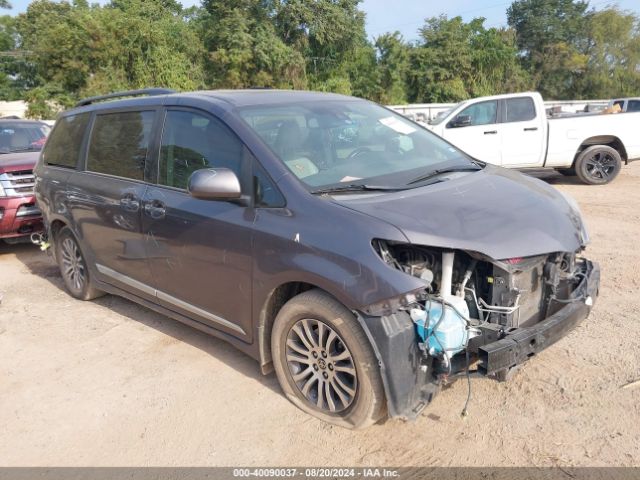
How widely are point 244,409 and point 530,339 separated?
1759mm

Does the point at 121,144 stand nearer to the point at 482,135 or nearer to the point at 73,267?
the point at 73,267

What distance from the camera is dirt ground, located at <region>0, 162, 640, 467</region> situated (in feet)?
9.69

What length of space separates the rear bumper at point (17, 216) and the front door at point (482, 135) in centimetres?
744

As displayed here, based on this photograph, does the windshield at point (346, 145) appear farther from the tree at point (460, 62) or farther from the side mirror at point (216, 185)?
the tree at point (460, 62)

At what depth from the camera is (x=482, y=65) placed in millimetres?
41562

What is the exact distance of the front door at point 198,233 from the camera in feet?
11.3

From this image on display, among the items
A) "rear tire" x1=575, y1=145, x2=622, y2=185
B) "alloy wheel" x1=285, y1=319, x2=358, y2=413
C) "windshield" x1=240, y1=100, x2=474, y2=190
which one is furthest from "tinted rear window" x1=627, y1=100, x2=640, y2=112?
"alloy wheel" x1=285, y1=319, x2=358, y2=413

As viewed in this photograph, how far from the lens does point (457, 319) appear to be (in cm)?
286

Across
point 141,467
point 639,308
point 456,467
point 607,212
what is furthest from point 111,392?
point 607,212

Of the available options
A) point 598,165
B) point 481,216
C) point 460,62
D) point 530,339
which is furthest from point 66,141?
point 460,62

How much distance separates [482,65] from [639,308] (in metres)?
40.7

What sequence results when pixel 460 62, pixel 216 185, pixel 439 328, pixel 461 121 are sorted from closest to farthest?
pixel 439 328 < pixel 216 185 < pixel 461 121 < pixel 460 62

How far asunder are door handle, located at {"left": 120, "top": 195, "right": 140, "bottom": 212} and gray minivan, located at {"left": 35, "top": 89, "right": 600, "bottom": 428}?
2cm

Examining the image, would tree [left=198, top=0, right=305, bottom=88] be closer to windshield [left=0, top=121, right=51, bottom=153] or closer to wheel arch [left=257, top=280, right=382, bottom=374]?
windshield [left=0, top=121, right=51, bottom=153]
